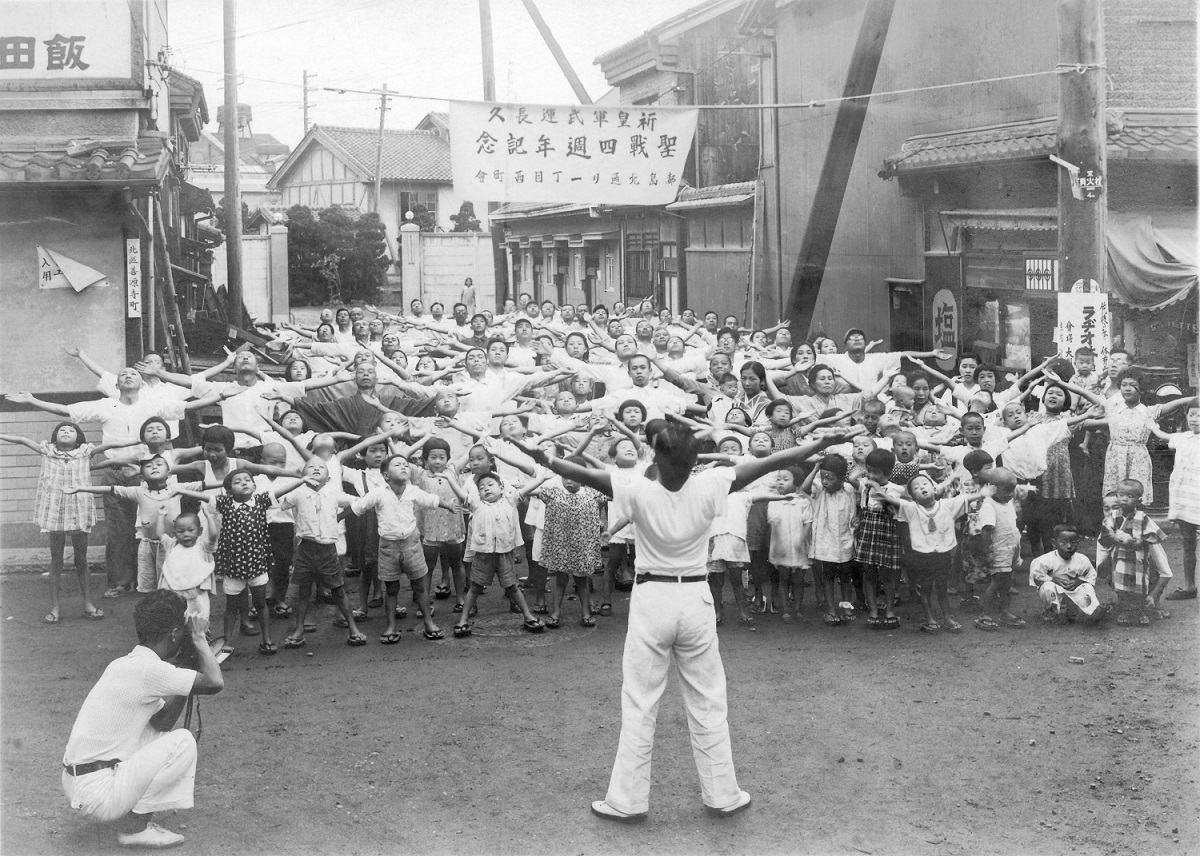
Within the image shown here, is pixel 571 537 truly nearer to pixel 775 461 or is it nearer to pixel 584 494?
pixel 584 494

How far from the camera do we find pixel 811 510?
8.54 meters

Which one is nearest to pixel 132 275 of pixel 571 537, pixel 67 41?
pixel 67 41

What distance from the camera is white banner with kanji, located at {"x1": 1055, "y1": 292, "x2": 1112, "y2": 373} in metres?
9.82

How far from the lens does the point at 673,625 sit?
205 inches

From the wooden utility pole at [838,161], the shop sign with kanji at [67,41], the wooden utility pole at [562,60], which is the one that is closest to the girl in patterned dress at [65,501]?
the shop sign with kanji at [67,41]

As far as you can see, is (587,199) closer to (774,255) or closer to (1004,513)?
(1004,513)

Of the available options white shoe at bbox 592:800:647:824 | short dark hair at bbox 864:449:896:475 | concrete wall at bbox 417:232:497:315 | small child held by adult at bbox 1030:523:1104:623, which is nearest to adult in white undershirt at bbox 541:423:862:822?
white shoe at bbox 592:800:647:824

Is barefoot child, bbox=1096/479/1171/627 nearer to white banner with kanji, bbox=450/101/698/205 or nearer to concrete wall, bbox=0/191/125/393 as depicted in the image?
white banner with kanji, bbox=450/101/698/205

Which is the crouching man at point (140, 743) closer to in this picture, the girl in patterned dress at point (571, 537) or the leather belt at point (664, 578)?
the leather belt at point (664, 578)

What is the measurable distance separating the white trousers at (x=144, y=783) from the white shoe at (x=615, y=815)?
5.76ft

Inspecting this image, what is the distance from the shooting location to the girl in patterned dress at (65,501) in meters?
9.00

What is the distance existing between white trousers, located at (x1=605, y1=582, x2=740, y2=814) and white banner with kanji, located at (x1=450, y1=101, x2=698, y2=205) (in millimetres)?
7744

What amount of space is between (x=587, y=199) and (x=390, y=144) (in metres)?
36.2

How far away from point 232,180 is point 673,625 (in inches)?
698
